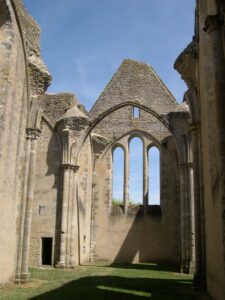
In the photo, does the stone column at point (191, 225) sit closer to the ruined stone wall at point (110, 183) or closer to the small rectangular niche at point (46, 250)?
the ruined stone wall at point (110, 183)

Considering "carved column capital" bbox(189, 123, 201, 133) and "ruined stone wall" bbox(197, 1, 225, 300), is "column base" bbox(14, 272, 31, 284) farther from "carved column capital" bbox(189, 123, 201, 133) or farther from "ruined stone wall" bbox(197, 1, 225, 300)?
"carved column capital" bbox(189, 123, 201, 133)

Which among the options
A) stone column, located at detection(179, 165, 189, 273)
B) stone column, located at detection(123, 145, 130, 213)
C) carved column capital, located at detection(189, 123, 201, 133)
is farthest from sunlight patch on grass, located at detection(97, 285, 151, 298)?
stone column, located at detection(123, 145, 130, 213)

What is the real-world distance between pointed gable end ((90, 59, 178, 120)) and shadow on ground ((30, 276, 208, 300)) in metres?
10.4

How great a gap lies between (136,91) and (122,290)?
12.7m

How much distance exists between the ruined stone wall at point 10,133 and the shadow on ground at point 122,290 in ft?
4.71

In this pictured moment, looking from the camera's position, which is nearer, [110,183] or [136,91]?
[110,183]

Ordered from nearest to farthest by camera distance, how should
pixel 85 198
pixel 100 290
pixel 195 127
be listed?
pixel 100 290 < pixel 195 127 < pixel 85 198

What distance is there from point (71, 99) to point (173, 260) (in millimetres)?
8533

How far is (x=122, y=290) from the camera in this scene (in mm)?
8555

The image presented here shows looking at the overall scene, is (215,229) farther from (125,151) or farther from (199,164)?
(125,151)

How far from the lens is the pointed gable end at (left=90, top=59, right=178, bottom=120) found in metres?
19.1

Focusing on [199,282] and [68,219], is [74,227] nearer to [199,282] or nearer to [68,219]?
[68,219]

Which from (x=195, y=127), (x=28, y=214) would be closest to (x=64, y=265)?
(x=28, y=214)

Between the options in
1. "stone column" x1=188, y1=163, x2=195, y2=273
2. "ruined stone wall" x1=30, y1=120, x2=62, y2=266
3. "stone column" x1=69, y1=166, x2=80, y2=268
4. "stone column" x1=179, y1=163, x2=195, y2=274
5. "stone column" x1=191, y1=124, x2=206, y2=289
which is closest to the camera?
"stone column" x1=191, y1=124, x2=206, y2=289
